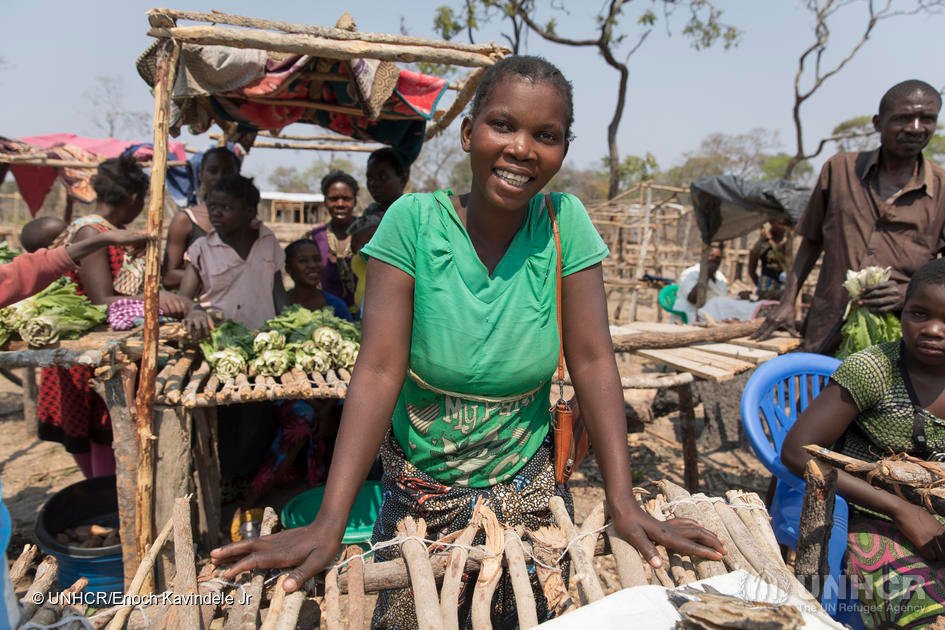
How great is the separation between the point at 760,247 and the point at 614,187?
25.2ft

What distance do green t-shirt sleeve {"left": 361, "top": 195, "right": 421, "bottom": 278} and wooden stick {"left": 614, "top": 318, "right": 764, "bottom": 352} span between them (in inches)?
115

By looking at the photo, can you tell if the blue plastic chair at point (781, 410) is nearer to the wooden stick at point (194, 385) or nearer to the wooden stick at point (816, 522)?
the wooden stick at point (816, 522)

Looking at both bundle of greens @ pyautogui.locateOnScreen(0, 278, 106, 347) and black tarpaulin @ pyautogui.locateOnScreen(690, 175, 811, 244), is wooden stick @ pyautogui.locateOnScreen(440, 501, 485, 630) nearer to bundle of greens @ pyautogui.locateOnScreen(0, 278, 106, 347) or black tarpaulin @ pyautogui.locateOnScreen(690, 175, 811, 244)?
bundle of greens @ pyautogui.locateOnScreen(0, 278, 106, 347)

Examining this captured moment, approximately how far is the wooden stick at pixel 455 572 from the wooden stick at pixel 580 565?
0.19 m

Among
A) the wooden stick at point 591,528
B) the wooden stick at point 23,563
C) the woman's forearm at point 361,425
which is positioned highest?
the woman's forearm at point 361,425

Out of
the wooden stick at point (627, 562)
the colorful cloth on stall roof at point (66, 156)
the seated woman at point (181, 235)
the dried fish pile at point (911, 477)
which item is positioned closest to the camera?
the wooden stick at point (627, 562)

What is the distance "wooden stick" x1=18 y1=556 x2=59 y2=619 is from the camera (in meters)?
1.17

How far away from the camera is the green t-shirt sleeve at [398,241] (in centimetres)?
133

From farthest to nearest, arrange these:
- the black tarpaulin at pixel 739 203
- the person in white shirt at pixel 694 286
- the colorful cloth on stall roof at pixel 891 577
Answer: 1. the person in white shirt at pixel 694 286
2. the black tarpaulin at pixel 739 203
3. the colorful cloth on stall roof at pixel 891 577

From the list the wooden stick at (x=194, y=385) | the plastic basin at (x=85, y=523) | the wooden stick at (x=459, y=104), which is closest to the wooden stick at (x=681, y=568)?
the wooden stick at (x=194, y=385)

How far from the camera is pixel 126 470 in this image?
2812 mm

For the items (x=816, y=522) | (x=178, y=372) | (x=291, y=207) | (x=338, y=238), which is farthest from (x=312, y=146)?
(x=291, y=207)

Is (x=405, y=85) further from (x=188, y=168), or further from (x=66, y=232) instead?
(x=188, y=168)

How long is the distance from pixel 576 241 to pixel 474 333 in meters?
0.37
